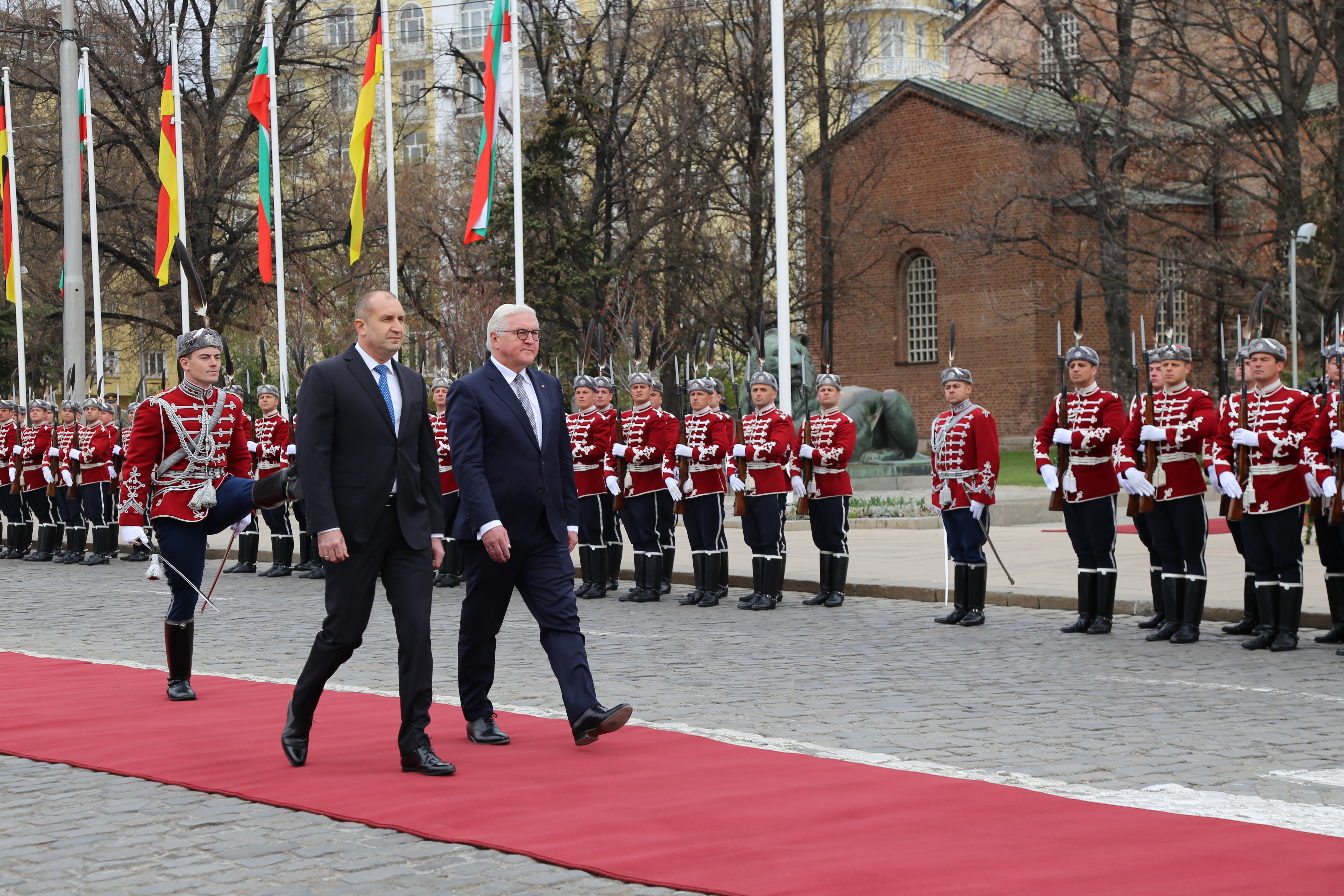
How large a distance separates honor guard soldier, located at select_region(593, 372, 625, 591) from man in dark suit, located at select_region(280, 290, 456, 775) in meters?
8.22

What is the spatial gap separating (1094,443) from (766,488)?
3.39 m

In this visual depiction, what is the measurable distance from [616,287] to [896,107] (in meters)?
12.1

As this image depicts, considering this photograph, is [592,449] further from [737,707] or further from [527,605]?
[527,605]

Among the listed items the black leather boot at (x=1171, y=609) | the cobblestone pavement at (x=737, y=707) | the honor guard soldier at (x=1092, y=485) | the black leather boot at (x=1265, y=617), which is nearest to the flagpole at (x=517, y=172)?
the cobblestone pavement at (x=737, y=707)

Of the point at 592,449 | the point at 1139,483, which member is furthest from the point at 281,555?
the point at 1139,483

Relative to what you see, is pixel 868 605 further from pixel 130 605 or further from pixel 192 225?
pixel 192 225

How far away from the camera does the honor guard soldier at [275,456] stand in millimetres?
17922

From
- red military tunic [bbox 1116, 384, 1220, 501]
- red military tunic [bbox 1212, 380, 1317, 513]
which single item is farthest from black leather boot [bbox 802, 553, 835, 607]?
red military tunic [bbox 1212, 380, 1317, 513]

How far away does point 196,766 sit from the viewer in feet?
23.1

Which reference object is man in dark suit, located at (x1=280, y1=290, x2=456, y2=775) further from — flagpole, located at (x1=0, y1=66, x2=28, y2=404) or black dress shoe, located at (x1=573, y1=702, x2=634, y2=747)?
flagpole, located at (x1=0, y1=66, x2=28, y2=404)

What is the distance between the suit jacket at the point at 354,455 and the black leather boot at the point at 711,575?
7813mm

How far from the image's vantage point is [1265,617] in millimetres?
11086

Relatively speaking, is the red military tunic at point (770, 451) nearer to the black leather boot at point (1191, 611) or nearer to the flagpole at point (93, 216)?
the black leather boot at point (1191, 611)

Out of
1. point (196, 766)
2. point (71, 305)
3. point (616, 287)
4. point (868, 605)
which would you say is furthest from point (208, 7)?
point (196, 766)
